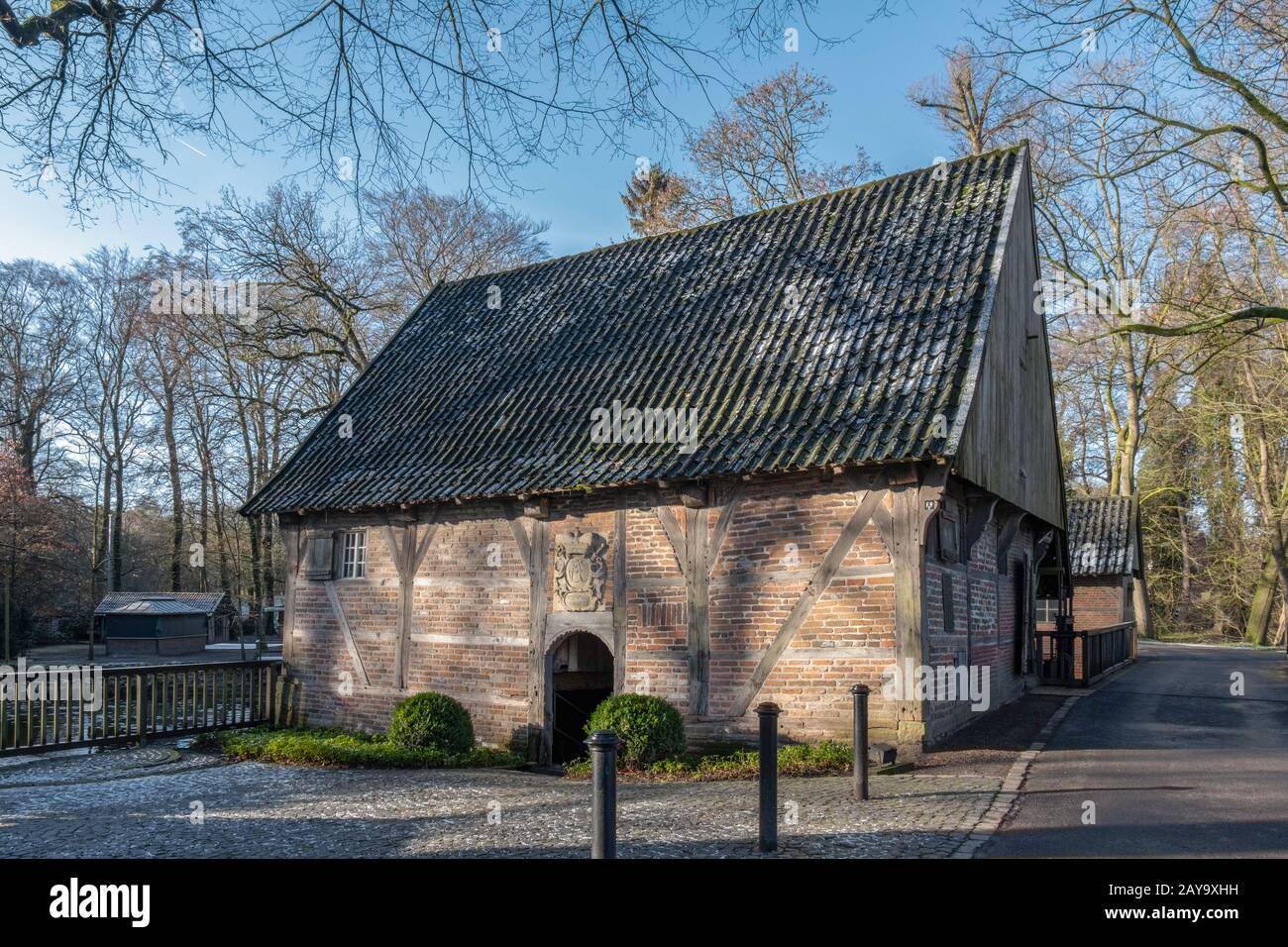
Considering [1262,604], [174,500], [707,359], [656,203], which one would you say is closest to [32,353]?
[174,500]

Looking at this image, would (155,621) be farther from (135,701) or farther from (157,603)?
Result: (135,701)

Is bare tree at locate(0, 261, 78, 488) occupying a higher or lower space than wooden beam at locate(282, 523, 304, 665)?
higher

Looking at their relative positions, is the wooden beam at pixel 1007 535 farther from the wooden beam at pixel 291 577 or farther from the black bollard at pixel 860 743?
the wooden beam at pixel 291 577

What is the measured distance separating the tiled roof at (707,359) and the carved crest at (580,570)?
2.90 feet

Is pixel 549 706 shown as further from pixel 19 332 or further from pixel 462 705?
pixel 19 332

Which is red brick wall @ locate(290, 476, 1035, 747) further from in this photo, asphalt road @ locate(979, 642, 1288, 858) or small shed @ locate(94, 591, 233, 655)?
small shed @ locate(94, 591, 233, 655)

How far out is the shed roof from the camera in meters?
35.5

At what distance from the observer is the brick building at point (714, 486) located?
34.8 feet

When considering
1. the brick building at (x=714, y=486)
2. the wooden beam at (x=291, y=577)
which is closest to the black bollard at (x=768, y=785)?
the brick building at (x=714, y=486)

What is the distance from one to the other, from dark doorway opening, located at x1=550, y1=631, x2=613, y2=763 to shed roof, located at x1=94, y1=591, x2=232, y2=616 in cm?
2683

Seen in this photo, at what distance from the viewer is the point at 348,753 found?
1205cm

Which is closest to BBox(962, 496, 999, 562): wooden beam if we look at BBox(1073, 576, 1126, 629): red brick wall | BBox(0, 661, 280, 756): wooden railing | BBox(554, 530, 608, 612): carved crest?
BBox(554, 530, 608, 612): carved crest

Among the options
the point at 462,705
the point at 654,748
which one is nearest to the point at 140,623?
the point at 462,705

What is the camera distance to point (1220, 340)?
47.2 ft
